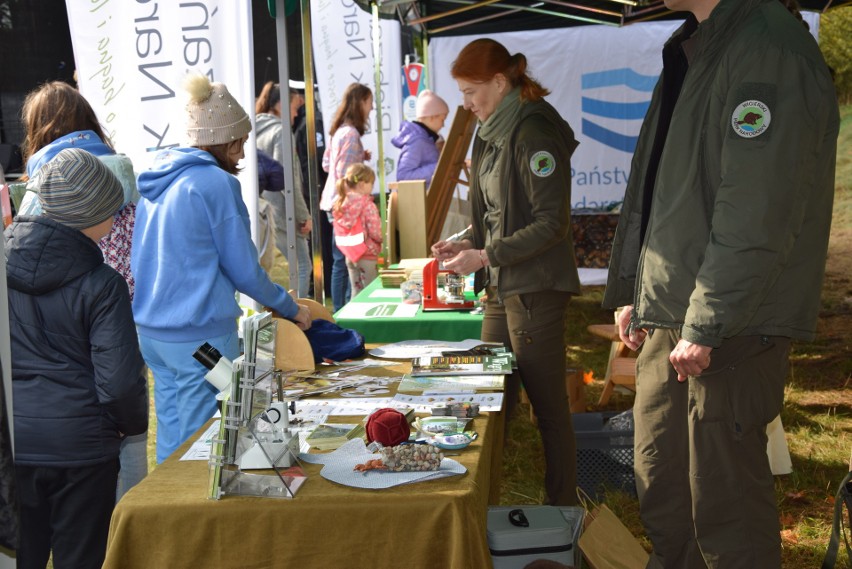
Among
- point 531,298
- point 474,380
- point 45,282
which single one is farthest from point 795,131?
point 45,282

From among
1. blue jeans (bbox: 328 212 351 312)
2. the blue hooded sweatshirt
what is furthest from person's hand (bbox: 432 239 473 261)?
blue jeans (bbox: 328 212 351 312)

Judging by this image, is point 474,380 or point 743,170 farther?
point 474,380

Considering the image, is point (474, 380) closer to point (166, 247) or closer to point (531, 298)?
point (531, 298)

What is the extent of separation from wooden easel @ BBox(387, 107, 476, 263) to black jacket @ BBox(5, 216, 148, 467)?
10.6 feet

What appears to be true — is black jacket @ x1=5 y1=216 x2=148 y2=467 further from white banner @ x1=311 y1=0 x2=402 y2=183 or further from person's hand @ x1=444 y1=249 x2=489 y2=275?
white banner @ x1=311 y1=0 x2=402 y2=183

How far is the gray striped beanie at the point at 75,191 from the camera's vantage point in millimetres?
2240

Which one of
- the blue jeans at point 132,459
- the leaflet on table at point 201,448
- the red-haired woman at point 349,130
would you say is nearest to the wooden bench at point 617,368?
the red-haired woman at point 349,130

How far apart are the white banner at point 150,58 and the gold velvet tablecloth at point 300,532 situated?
2.20m

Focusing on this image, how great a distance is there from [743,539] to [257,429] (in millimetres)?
1055

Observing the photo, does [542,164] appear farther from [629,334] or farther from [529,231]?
[629,334]

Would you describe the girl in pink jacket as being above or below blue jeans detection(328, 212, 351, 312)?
above

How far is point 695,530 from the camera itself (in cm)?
201

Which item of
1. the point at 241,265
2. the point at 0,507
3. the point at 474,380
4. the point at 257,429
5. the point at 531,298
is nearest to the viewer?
the point at 0,507

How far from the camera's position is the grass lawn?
3414mm
